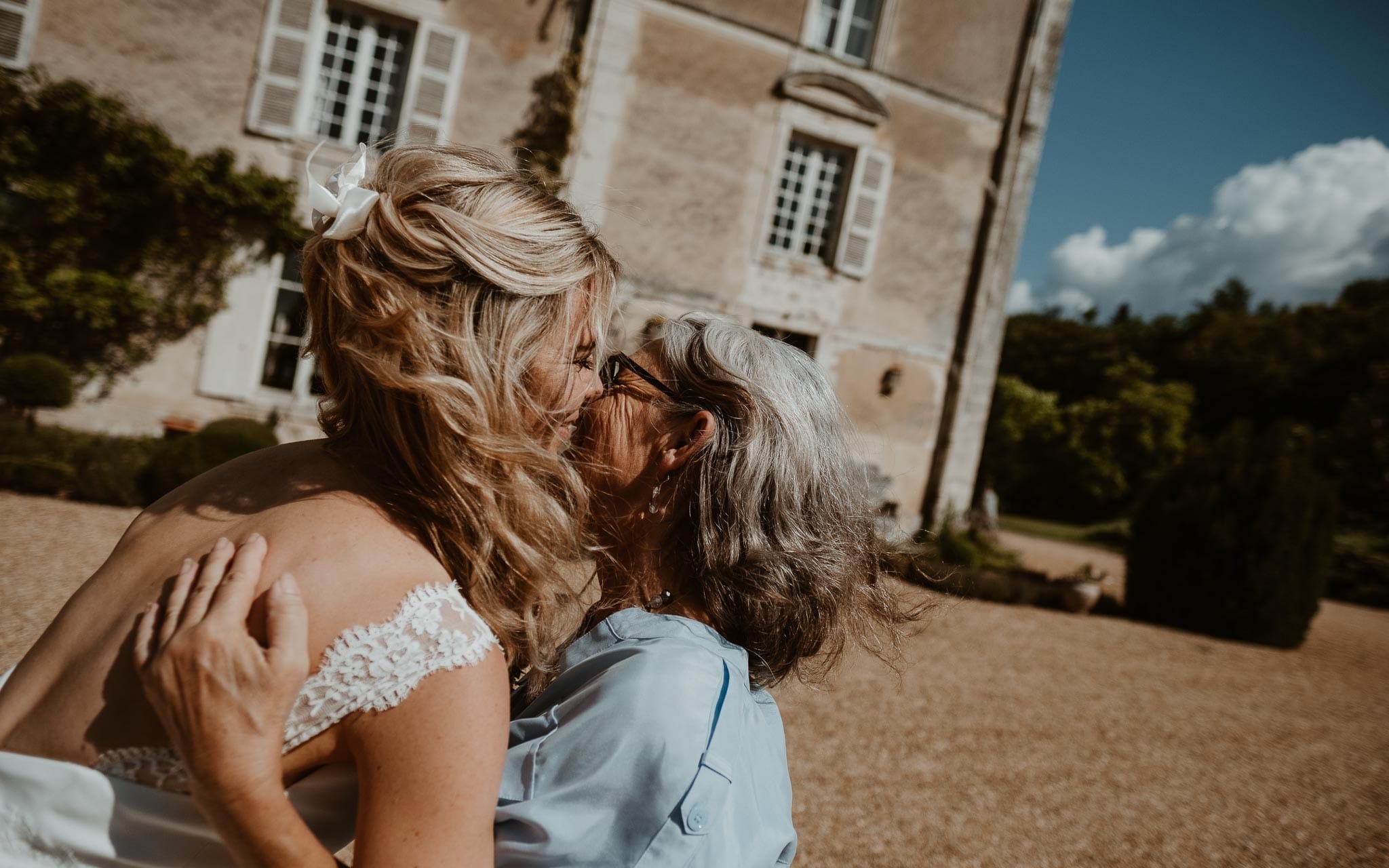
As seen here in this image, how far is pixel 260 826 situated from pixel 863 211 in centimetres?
1116

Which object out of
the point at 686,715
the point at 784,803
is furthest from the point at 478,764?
the point at 784,803

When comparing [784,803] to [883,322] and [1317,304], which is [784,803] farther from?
[1317,304]

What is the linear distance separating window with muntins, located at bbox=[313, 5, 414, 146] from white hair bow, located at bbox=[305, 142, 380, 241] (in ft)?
29.1

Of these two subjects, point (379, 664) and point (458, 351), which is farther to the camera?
point (458, 351)

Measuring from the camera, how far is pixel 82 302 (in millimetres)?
8227

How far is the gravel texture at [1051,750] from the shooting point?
414 centimetres

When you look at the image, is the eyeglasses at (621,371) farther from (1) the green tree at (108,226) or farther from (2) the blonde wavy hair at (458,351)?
(1) the green tree at (108,226)

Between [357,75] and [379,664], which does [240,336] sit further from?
[379,664]

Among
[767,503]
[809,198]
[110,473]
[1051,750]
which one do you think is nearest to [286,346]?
[110,473]

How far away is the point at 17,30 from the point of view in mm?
8141

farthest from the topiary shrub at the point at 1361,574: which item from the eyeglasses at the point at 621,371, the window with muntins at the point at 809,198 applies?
the eyeglasses at the point at 621,371

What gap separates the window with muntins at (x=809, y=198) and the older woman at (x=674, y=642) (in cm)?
981

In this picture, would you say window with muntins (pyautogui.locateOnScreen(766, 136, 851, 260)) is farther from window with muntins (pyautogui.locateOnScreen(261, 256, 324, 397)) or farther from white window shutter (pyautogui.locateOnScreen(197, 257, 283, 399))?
white window shutter (pyautogui.locateOnScreen(197, 257, 283, 399))

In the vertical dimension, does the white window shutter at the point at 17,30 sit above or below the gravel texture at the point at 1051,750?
above
